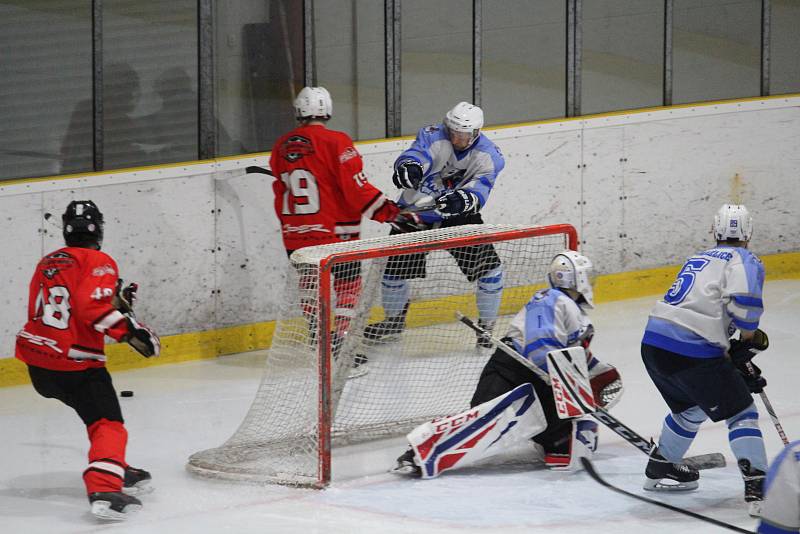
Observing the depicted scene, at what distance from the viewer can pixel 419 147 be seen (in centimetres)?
655

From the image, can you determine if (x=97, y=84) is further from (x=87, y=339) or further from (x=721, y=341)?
(x=721, y=341)

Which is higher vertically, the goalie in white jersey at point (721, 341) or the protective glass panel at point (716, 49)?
the protective glass panel at point (716, 49)

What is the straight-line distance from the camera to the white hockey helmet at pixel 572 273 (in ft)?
16.3

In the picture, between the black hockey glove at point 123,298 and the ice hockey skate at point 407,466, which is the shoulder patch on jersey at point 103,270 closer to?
the black hockey glove at point 123,298

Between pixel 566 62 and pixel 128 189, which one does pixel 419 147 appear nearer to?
pixel 128 189

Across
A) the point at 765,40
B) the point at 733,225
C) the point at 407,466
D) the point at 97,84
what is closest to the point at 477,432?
the point at 407,466

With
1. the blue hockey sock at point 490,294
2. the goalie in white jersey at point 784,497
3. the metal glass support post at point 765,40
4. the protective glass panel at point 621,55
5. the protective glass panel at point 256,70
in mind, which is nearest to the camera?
the goalie in white jersey at point 784,497

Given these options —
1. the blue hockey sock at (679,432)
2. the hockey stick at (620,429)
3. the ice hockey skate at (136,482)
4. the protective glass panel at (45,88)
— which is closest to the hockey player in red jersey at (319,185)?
the protective glass panel at (45,88)

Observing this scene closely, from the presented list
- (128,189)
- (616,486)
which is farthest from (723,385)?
(128,189)

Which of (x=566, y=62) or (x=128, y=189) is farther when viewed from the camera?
(x=566, y=62)

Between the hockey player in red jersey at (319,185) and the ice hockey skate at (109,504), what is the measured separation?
2.06 m

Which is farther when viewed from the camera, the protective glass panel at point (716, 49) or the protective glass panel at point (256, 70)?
the protective glass panel at point (716, 49)

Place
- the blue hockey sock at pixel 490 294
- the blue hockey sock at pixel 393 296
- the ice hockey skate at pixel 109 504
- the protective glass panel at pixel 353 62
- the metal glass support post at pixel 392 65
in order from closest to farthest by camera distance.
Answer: the ice hockey skate at pixel 109 504 → the blue hockey sock at pixel 393 296 → the blue hockey sock at pixel 490 294 → the protective glass panel at pixel 353 62 → the metal glass support post at pixel 392 65

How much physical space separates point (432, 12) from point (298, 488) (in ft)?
11.3
